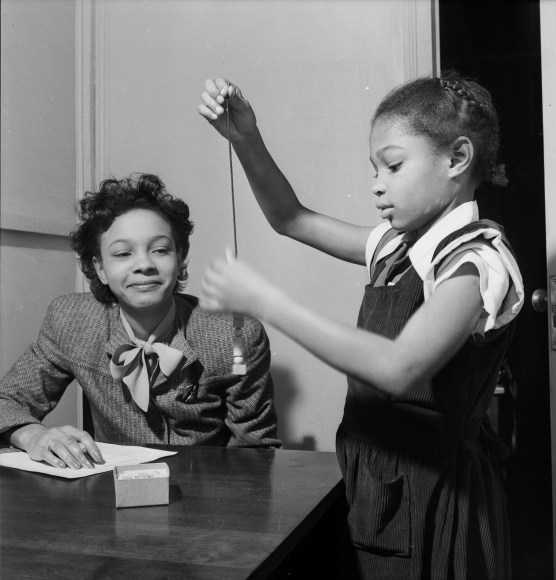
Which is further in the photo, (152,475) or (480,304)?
(152,475)

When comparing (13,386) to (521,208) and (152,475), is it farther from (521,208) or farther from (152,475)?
(521,208)

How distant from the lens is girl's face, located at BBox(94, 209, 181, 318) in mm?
1583

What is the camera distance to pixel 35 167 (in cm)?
212

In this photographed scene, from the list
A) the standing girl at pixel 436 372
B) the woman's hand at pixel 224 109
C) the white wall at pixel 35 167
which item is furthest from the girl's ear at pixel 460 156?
the white wall at pixel 35 167

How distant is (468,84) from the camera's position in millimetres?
1103

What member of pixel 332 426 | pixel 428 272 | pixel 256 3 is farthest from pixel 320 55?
pixel 428 272

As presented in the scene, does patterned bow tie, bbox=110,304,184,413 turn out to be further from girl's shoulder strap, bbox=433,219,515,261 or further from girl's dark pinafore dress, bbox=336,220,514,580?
girl's shoulder strap, bbox=433,219,515,261

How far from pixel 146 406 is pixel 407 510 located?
2.25 ft

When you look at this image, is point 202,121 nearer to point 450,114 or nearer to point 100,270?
point 100,270

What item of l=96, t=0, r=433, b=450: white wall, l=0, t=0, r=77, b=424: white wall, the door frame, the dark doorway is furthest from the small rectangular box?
the dark doorway

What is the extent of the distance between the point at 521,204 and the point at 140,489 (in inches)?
84.9

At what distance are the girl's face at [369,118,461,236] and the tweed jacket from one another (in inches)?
26.5

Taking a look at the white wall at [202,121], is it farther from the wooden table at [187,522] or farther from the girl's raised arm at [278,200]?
the wooden table at [187,522]

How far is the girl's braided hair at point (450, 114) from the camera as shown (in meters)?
1.04
